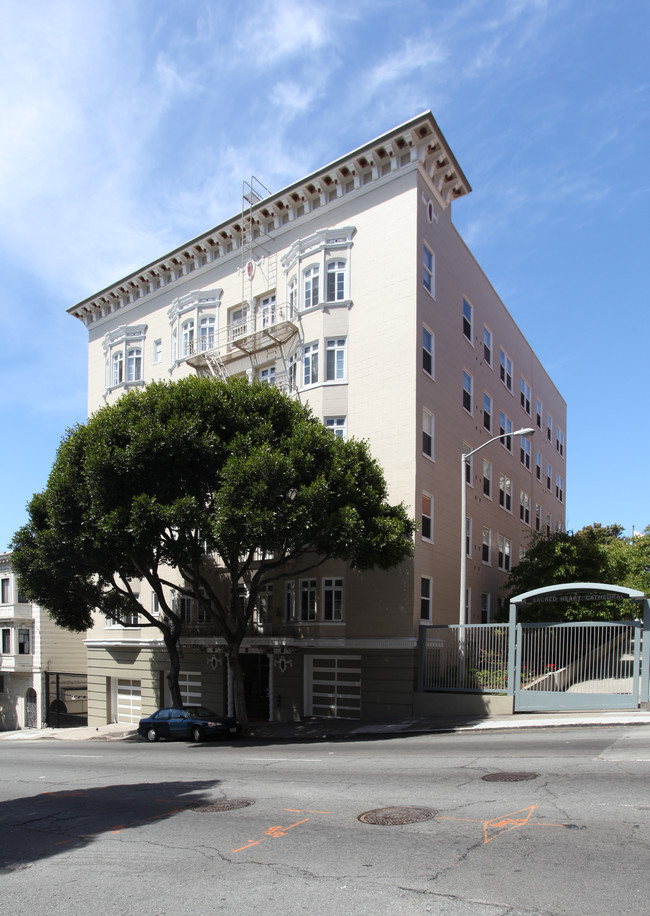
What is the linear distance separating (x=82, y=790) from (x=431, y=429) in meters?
17.8

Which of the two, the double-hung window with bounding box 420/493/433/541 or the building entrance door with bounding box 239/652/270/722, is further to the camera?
the building entrance door with bounding box 239/652/270/722

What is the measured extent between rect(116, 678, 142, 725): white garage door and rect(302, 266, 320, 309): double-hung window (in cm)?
1922

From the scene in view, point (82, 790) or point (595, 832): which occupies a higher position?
point (595, 832)

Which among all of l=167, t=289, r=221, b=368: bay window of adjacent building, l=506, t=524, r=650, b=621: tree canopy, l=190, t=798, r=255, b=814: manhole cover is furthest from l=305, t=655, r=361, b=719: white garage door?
l=190, t=798, r=255, b=814: manhole cover

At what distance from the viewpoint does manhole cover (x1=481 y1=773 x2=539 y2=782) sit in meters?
11.7

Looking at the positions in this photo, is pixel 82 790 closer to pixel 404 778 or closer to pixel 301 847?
pixel 404 778

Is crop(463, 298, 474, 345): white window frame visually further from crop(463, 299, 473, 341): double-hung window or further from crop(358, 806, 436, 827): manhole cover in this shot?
crop(358, 806, 436, 827): manhole cover

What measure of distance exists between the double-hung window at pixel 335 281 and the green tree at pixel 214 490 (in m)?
6.73

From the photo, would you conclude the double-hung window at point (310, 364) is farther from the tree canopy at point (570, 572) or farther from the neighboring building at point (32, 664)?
the neighboring building at point (32, 664)

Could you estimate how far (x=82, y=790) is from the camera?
46.1 ft

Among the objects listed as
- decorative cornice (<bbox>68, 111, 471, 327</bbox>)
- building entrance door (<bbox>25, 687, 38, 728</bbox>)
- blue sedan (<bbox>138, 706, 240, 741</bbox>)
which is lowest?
building entrance door (<bbox>25, 687, 38, 728</bbox>)

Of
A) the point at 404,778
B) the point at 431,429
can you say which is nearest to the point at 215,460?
the point at 431,429

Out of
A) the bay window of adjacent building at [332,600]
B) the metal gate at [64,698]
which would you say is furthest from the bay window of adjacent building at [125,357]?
the metal gate at [64,698]

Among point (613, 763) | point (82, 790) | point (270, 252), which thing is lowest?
point (82, 790)
